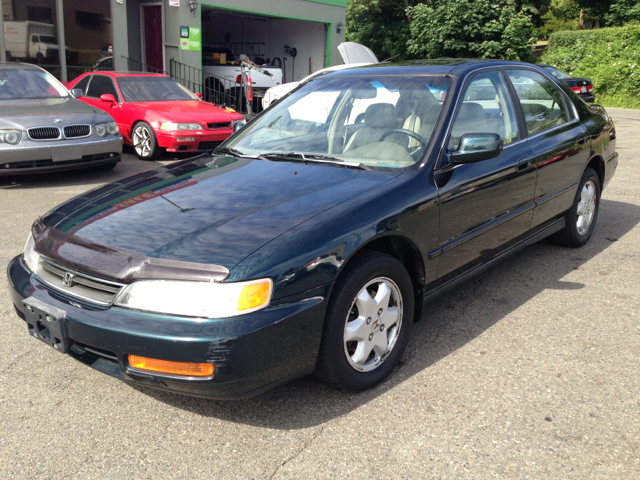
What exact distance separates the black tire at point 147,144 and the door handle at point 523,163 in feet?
22.1

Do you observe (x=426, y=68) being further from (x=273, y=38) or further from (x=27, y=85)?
(x=273, y=38)

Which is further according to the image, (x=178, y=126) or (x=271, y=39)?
(x=271, y=39)

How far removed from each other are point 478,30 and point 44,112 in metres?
24.2

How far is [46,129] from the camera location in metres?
7.38

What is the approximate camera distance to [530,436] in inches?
101

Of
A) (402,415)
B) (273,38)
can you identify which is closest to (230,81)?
(273,38)

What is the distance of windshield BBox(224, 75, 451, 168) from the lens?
339 cm

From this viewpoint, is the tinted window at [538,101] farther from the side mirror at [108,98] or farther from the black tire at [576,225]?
the side mirror at [108,98]

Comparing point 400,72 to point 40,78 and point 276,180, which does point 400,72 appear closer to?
point 276,180

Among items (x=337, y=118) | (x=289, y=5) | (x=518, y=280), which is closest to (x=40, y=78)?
(x=337, y=118)

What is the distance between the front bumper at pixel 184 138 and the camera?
9.12 metres

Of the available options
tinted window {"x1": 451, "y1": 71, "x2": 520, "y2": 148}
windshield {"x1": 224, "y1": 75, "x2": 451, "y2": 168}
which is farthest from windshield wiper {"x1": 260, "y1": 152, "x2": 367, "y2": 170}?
tinted window {"x1": 451, "y1": 71, "x2": 520, "y2": 148}

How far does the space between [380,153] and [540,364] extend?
1447mm

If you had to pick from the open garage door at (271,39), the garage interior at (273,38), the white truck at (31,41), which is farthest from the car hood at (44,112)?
the garage interior at (273,38)
